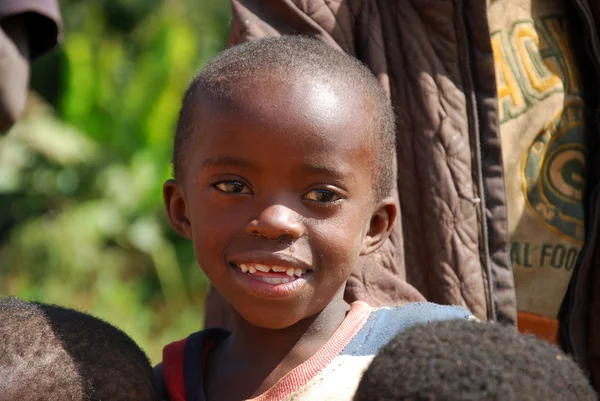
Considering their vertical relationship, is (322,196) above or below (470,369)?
below

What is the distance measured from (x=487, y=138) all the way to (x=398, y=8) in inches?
16.8

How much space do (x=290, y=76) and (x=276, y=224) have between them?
35 centimetres

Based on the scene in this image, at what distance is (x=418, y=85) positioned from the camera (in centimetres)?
238

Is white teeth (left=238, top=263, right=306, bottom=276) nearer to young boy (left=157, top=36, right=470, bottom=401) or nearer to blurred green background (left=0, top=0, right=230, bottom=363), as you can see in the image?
young boy (left=157, top=36, right=470, bottom=401)

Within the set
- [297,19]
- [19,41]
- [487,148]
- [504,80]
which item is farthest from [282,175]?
[19,41]

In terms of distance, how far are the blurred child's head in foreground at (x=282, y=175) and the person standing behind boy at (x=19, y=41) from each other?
88 centimetres

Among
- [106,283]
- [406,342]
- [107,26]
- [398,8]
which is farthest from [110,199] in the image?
[406,342]

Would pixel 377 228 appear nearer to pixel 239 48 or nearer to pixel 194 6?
pixel 239 48

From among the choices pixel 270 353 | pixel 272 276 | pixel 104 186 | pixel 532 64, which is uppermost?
pixel 532 64

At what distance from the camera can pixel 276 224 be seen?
189 cm

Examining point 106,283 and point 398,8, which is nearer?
point 398,8

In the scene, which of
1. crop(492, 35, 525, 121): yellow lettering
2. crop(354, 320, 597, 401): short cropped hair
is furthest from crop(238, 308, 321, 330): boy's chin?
crop(492, 35, 525, 121): yellow lettering

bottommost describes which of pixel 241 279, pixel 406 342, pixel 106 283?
pixel 106 283

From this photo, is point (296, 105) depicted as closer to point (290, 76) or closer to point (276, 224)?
point (290, 76)
